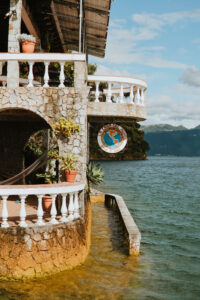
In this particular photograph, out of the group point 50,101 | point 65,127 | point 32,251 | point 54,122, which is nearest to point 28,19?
point 50,101

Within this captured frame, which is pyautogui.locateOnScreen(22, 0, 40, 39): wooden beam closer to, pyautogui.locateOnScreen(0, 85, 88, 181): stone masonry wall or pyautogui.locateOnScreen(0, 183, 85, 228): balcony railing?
pyautogui.locateOnScreen(0, 85, 88, 181): stone masonry wall

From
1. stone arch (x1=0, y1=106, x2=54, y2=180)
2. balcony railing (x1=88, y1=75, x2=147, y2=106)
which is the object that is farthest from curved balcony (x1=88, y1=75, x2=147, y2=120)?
stone arch (x1=0, y1=106, x2=54, y2=180)

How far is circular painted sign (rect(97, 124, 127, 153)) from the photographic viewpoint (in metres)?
10.4

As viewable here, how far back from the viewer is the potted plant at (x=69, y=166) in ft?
34.9

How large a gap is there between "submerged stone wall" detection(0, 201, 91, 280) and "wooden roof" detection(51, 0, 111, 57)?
8.42 m

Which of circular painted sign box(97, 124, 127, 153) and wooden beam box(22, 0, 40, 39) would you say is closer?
circular painted sign box(97, 124, 127, 153)

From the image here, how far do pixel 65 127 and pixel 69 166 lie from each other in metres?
1.10

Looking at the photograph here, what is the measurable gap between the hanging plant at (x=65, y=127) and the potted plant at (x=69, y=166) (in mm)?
659

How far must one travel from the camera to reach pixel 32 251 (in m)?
8.77

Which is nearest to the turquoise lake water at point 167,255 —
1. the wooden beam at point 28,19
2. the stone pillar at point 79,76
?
the stone pillar at point 79,76

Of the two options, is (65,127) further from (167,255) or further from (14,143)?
(14,143)

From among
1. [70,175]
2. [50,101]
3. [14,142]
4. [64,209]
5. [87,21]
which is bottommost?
[64,209]

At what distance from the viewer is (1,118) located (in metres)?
14.6

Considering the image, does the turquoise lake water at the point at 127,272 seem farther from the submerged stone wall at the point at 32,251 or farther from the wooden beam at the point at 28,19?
the wooden beam at the point at 28,19
